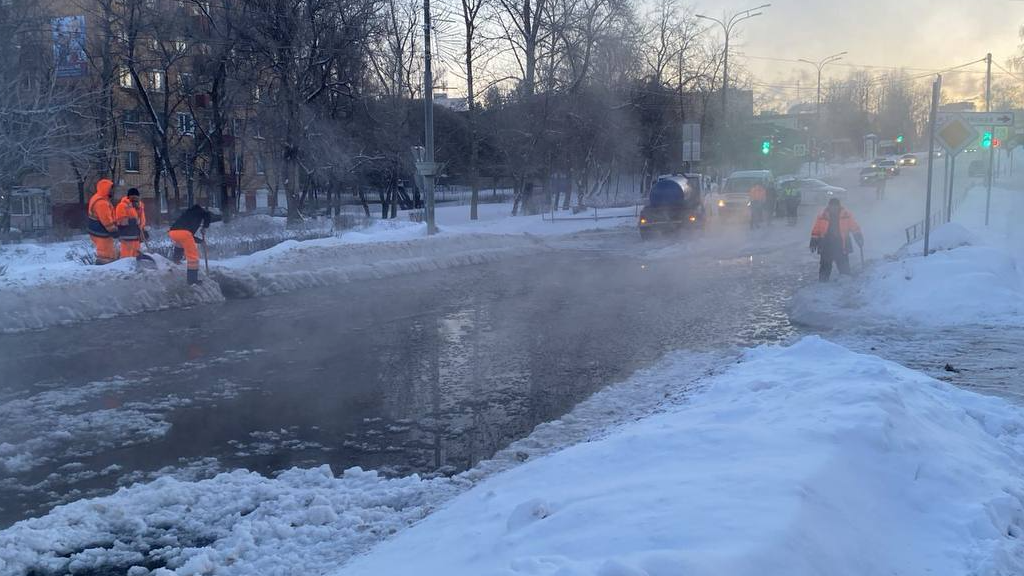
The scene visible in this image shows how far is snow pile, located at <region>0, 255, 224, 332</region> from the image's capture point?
43.7 feet

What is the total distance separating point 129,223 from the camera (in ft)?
52.3

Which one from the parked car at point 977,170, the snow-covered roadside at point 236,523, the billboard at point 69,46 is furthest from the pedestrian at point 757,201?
the parked car at point 977,170

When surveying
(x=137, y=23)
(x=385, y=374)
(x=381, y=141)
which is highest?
(x=137, y=23)

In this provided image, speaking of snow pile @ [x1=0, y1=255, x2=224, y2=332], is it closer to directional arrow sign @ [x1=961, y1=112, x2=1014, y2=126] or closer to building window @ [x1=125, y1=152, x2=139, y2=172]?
directional arrow sign @ [x1=961, y1=112, x2=1014, y2=126]

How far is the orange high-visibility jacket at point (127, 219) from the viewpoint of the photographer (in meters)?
15.8

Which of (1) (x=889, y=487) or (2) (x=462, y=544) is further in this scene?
(1) (x=889, y=487)

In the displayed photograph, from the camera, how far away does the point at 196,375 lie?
9.85 metres

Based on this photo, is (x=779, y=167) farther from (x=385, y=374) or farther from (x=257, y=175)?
(x=385, y=374)

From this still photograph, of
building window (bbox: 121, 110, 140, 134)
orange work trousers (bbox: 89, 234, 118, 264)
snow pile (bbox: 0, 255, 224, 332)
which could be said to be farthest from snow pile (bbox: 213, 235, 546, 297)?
building window (bbox: 121, 110, 140, 134)

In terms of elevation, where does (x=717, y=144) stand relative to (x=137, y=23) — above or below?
below

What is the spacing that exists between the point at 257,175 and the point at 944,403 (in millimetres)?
56304

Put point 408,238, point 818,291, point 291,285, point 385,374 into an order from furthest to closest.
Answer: point 408,238 → point 291,285 → point 818,291 → point 385,374

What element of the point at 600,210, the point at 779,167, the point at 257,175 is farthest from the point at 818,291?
the point at 779,167

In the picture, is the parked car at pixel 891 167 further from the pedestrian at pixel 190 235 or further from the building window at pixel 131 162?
the pedestrian at pixel 190 235
